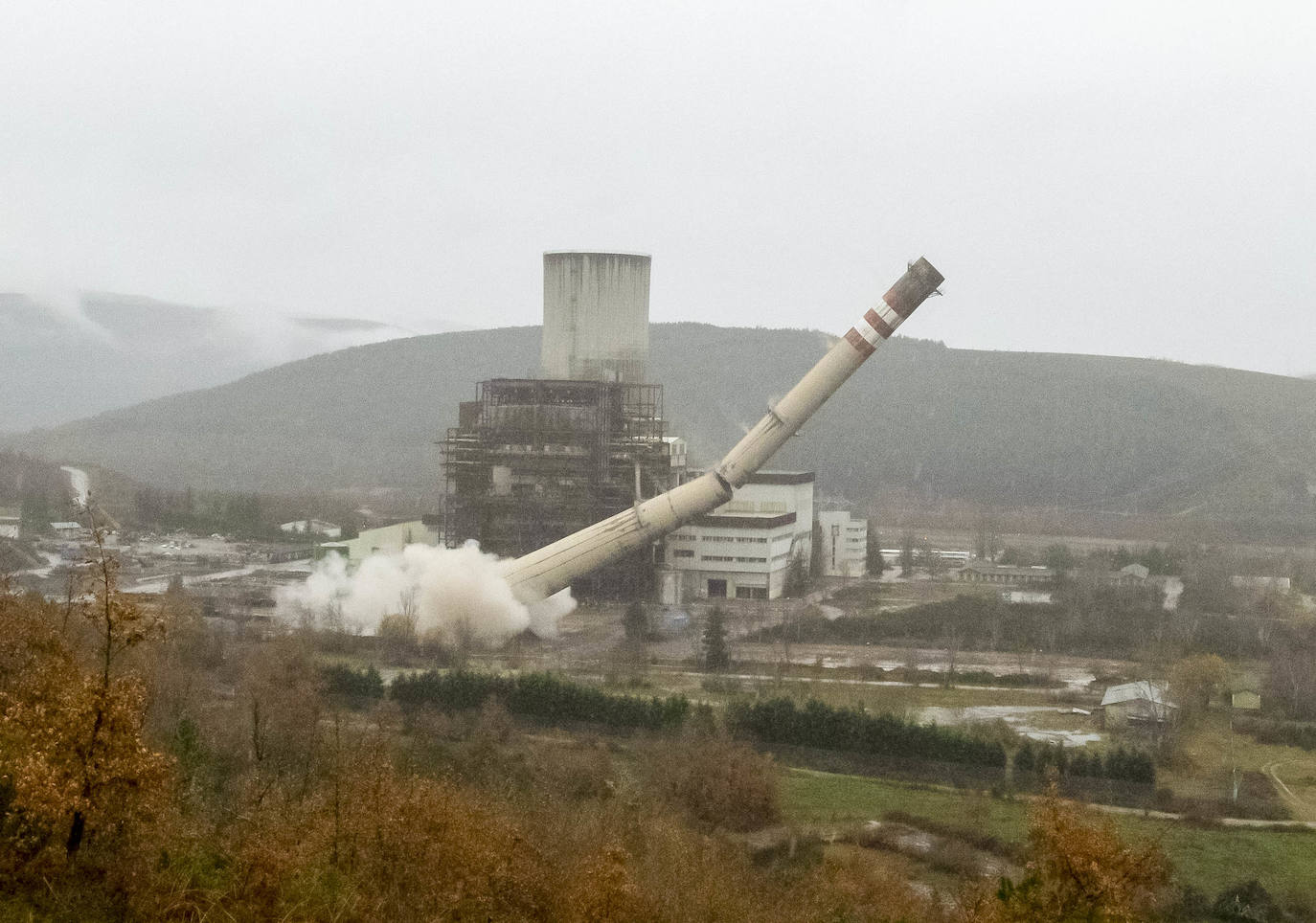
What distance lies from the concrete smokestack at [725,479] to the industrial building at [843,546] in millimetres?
13130

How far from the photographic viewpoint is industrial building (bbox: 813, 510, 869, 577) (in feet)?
169

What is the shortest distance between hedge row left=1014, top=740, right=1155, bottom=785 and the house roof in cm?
384

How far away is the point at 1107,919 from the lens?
1296cm

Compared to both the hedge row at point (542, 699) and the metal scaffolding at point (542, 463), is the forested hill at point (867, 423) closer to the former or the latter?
the metal scaffolding at point (542, 463)

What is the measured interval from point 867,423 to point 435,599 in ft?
260

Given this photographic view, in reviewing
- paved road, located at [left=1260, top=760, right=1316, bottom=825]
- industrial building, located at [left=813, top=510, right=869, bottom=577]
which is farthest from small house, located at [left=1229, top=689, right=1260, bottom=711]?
industrial building, located at [left=813, top=510, right=869, bottom=577]


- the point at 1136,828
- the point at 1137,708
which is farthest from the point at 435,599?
the point at 1136,828

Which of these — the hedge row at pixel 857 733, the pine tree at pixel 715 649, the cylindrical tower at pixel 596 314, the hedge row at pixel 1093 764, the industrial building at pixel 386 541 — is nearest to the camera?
the hedge row at pixel 1093 764

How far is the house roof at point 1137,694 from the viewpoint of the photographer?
27812 millimetres

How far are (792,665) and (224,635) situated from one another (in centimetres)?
1188

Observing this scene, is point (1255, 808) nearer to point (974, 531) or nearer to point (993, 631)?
point (993, 631)

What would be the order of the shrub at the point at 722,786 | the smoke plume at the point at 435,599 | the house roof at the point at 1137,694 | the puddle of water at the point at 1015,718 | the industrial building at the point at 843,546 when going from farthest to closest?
the industrial building at the point at 843,546
the smoke plume at the point at 435,599
the house roof at the point at 1137,694
the puddle of water at the point at 1015,718
the shrub at the point at 722,786

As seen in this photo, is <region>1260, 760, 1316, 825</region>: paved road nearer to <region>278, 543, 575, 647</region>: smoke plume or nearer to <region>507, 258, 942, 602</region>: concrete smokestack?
<region>507, 258, 942, 602</region>: concrete smokestack

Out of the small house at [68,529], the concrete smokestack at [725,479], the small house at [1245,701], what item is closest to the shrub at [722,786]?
the small house at [1245,701]
